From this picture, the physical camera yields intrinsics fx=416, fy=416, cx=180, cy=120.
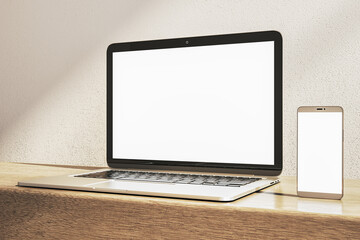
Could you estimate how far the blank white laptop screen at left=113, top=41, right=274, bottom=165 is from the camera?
0.98 m

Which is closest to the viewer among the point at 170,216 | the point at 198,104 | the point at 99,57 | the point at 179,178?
the point at 170,216

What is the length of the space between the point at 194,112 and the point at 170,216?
0.41 m

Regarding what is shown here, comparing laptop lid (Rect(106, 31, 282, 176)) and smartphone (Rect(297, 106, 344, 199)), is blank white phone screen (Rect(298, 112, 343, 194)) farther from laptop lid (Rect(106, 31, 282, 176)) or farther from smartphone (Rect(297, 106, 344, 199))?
laptop lid (Rect(106, 31, 282, 176))

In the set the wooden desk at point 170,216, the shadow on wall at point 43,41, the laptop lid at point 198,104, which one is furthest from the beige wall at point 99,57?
the wooden desk at point 170,216

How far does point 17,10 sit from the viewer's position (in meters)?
1.52

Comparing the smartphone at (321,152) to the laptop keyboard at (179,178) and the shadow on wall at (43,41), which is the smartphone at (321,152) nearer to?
the laptop keyboard at (179,178)

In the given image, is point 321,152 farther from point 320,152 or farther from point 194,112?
point 194,112

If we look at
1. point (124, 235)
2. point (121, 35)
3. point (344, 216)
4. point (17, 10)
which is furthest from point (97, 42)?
point (344, 216)

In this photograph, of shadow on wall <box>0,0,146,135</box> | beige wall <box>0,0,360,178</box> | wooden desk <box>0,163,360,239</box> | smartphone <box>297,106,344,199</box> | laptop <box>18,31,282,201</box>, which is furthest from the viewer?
shadow on wall <box>0,0,146,135</box>

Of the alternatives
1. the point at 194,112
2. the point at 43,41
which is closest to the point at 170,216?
the point at 194,112

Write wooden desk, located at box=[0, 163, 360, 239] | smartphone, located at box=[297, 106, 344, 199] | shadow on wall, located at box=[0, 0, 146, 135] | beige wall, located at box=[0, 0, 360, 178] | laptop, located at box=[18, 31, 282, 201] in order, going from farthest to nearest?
shadow on wall, located at box=[0, 0, 146, 135] < beige wall, located at box=[0, 0, 360, 178] < laptop, located at box=[18, 31, 282, 201] < smartphone, located at box=[297, 106, 344, 199] < wooden desk, located at box=[0, 163, 360, 239]

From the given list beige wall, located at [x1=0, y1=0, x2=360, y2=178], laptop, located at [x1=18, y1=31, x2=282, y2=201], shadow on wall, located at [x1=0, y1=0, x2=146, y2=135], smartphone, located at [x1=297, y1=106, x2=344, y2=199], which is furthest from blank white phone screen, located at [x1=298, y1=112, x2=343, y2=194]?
shadow on wall, located at [x1=0, y1=0, x2=146, y2=135]

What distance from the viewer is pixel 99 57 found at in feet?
4.54

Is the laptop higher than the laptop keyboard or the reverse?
higher
